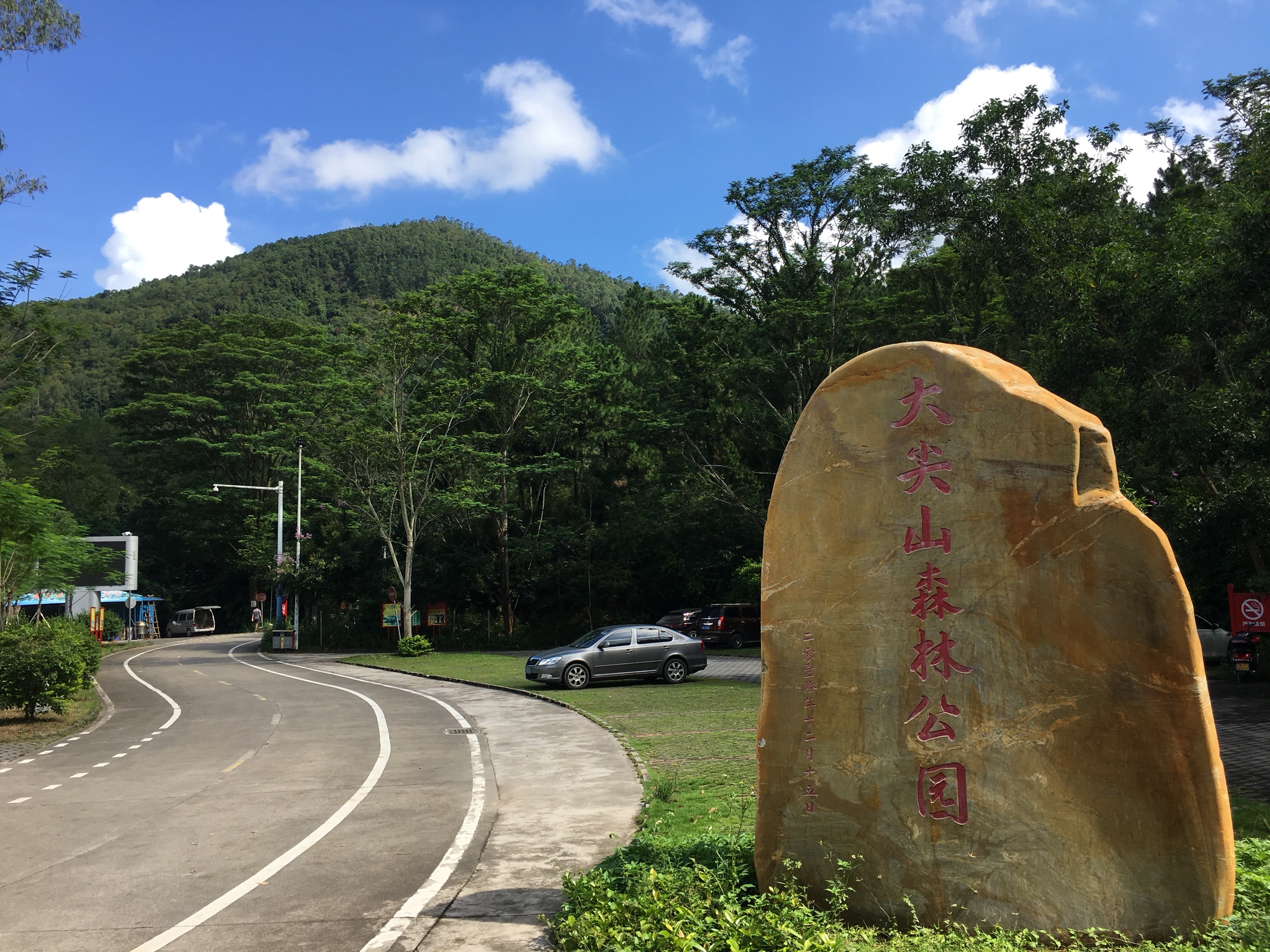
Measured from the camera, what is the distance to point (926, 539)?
5133 mm

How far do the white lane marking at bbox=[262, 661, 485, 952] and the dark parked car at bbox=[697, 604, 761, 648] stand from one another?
21.9 meters

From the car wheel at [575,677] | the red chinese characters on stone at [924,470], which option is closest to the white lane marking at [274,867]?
the red chinese characters on stone at [924,470]

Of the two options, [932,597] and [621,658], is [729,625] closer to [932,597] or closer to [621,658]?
[621,658]

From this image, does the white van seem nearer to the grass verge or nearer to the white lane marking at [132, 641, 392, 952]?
the grass verge

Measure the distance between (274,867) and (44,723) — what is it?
41.1ft

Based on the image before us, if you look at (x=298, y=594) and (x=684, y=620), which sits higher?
(x=298, y=594)

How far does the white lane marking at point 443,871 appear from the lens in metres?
5.47

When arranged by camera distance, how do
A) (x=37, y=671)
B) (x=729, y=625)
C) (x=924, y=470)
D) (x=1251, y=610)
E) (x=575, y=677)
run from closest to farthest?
(x=924, y=470) < (x=37, y=671) < (x=1251, y=610) < (x=575, y=677) < (x=729, y=625)

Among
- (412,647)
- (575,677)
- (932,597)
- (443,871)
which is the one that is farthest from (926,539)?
(412,647)

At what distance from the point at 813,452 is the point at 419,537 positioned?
112 feet

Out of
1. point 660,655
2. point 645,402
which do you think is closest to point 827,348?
point 645,402

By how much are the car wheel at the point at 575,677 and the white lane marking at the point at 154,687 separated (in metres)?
7.96

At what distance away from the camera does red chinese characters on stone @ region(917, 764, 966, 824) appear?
4738 millimetres

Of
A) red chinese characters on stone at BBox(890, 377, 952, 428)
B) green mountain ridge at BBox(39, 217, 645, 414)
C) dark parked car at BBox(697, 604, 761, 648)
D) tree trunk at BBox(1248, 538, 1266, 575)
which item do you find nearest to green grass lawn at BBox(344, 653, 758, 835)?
red chinese characters on stone at BBox(890, 377, 952, 428)
